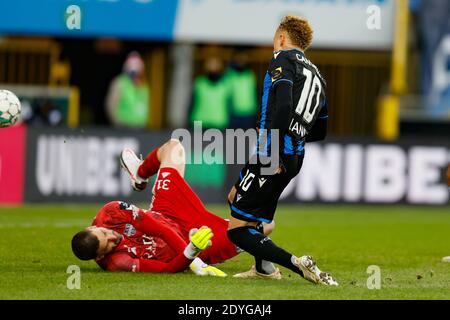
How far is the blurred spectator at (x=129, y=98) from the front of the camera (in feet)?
66.1

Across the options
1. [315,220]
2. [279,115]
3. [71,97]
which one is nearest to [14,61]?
[71,97]

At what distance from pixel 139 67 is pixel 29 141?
3200 millimetres

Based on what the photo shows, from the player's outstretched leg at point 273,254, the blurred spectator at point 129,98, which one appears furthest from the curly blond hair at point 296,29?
the blurred spectator at point 129,98

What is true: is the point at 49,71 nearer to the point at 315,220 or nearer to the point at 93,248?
the point at 315,220

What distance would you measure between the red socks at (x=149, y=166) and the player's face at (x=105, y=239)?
3.16 feet

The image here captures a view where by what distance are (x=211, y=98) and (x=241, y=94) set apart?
539 millimetres

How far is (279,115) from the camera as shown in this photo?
28.8 ft

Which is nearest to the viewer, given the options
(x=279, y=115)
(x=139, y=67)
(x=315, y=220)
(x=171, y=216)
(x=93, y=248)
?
(x=279, y=115)

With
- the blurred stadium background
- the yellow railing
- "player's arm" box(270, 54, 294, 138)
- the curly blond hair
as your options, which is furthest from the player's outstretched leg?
the yellow railing

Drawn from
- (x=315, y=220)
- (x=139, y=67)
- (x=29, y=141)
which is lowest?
(x=315, y=220)

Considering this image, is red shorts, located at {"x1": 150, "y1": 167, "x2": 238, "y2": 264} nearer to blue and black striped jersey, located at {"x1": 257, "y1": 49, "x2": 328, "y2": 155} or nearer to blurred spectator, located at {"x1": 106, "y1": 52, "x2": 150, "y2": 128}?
blue and black striped jersey, located at {"x1": 257, "y1": 49, "x2": 328, "y2": 155}

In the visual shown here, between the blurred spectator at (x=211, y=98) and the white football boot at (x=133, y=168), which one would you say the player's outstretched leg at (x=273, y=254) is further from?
the blurred spectator at (x=211, y=98)

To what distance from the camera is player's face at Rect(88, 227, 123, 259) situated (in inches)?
373

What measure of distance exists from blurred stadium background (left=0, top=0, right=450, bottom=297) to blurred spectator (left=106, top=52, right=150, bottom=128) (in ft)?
0.26
